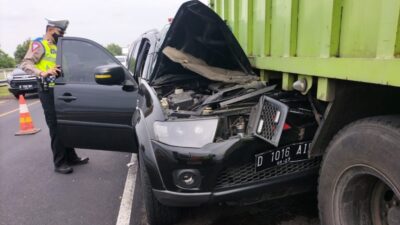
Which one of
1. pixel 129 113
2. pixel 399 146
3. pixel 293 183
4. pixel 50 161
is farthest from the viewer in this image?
pixel 50 161

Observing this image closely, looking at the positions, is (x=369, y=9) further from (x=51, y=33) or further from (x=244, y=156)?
(x=51, y=33)

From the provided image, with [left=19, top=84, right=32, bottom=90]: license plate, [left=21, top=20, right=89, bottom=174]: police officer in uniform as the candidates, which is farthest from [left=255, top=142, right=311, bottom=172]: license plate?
[left=19, top=84, right=32, bottom=90]: license plate

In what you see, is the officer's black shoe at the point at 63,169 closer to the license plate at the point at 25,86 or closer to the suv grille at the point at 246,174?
the suv grille at the point at 246,174

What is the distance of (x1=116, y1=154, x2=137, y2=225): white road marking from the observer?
3.17 meters

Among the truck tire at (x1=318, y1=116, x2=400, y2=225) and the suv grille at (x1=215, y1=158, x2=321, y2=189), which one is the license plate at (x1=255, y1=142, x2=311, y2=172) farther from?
the truck tire at (x1=318, y1=116, x2=400, y2=225)

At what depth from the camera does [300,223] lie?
9.46 ft

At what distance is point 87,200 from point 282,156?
7.71ft

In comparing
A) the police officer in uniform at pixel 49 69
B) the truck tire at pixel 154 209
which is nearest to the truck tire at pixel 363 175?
the truck tire at pixel 154 209

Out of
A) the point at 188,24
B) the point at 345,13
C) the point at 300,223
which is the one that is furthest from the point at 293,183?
the point at 188,24

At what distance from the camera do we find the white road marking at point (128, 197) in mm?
3174

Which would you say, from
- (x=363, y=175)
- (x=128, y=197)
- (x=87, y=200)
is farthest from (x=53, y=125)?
(x=363, y=175)

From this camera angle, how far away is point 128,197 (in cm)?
366

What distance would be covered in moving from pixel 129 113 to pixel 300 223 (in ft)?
7.24

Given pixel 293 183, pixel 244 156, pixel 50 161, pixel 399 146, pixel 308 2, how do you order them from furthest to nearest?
pixel 50 161 → pixel 293 183 → pixel 244 156 → pixel 308 2 → pixel 399 146
